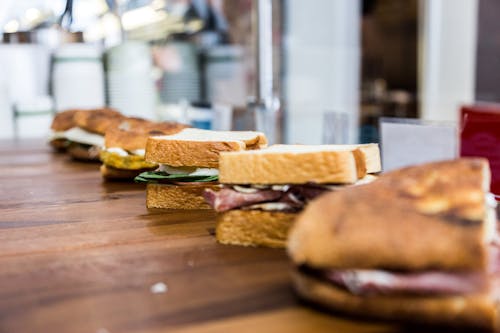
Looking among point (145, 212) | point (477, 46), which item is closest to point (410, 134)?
point (145, 212)

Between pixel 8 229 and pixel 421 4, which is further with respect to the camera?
pixel 421 4

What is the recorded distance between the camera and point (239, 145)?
4.93 feet

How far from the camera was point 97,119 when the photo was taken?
8.07 feet

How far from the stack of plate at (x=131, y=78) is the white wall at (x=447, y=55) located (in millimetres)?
2931

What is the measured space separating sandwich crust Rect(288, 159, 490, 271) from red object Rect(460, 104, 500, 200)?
3.32ft

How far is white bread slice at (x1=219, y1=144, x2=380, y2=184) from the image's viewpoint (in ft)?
3.49

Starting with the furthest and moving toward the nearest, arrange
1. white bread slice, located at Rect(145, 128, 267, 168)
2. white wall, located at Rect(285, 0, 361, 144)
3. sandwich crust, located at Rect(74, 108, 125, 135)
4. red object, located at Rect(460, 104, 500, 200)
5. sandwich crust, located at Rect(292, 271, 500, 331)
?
white wall, located at Rect(285, 0, 361, 144), sandwich crust, located at Rect(74, 108, 125, 135), red object, located at Rect(460, 104, 500, 200), white bread slice, located at Rect(145, 128, 267, 168), sandwich crust, located at Rect(292, 271, 500, 331)

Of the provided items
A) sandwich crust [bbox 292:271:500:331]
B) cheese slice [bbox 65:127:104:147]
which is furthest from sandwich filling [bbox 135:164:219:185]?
cheese slice [bbox 65:127:104:147]

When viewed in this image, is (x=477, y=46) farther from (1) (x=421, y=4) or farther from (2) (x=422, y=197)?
(2) (x=422, y=197)

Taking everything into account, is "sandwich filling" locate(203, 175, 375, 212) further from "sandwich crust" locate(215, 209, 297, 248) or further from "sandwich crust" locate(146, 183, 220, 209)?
"sandwich crust" locate(146, 183, 220, 209)

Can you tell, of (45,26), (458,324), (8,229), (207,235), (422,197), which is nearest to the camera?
(458,324)

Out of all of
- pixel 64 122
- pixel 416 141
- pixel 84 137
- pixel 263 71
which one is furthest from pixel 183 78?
pixel 416 141

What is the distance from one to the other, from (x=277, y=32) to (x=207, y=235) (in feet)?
14.4

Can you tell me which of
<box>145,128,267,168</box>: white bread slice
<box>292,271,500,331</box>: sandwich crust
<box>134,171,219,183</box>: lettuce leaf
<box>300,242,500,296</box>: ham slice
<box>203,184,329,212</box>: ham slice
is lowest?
<box>292,271,500,331</box>: sandwich crust
